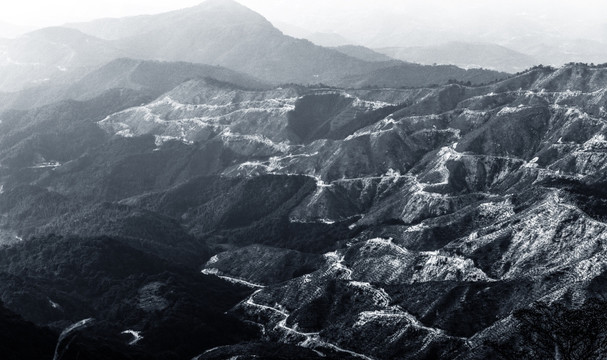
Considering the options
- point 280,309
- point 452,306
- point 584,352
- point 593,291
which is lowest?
point 280,309

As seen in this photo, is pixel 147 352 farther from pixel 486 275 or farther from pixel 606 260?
pixel 606 260

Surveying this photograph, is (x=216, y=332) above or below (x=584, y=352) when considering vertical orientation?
below

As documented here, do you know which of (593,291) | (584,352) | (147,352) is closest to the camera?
(584,352)

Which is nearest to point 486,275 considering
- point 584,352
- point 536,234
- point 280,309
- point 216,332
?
point 536,234

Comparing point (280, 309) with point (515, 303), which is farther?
point (280, 309)

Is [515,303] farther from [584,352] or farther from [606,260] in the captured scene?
[584,352]

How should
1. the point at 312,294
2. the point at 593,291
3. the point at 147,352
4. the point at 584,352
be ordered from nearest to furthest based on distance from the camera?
the point at 584,352 < the point at 593,291 < the point at 147,352 < the point at 312,294

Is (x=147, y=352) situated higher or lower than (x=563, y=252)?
lower

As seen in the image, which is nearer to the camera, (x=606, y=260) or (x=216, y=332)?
(x=606, y=260)

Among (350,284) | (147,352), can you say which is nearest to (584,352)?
(147,352)
